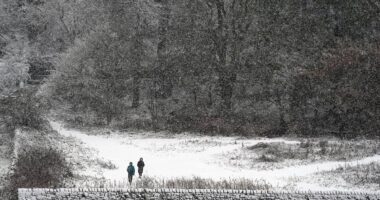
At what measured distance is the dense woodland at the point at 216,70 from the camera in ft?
124

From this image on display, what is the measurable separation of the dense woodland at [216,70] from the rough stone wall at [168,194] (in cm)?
1719

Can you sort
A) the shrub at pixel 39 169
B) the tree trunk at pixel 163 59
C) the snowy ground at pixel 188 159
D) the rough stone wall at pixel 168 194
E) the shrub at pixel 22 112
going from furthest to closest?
the tree trunk at pixel 163 59, the shrub at pixel 22 112, the snowy ground at pixel 188 159, the shrub at pixel 39 169, the rough stone wall at pixel 168 194

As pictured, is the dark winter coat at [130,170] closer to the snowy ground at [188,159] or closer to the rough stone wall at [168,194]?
the snowy ground at [188,159]

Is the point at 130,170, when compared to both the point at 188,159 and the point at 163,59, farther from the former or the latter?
the point at 163,59

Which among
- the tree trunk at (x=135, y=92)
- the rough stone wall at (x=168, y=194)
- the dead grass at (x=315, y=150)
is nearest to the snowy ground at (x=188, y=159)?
the dead grass at (x=315, y=150)

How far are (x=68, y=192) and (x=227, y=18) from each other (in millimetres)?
28419

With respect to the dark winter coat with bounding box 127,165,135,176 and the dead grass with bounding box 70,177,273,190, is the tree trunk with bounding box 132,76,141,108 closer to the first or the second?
the dead grass with bounding box 70,177,273,190

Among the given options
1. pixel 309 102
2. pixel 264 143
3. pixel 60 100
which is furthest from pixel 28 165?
pixel 60 100

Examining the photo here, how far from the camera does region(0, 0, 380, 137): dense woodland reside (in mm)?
37844

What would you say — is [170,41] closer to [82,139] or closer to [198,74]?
[198,74]

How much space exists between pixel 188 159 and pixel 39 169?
8788 millimetres

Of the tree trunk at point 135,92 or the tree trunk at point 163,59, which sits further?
the tree trunk at point 163,59

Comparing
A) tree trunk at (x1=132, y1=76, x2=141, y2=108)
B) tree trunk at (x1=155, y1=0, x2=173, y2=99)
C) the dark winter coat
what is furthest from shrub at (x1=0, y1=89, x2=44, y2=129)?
the dark winter coat

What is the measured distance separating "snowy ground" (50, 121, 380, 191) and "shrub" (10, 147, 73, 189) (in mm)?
1557
